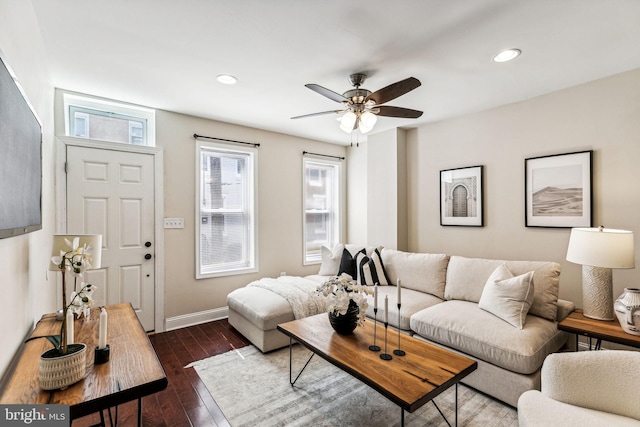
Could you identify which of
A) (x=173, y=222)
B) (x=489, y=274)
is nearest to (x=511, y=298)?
(x=489, y=274)

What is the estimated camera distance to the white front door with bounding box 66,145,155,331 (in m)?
3.09

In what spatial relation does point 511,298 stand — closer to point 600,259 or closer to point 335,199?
point 600,259

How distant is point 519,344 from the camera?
6.78ft

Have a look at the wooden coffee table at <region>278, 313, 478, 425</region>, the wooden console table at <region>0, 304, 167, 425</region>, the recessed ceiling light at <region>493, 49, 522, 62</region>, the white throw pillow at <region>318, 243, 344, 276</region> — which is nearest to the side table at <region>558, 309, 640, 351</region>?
the wooden coffee table at <region>278, 313, 478, 425</region>

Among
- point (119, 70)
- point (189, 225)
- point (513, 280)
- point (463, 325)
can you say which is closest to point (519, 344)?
point (463, 325)

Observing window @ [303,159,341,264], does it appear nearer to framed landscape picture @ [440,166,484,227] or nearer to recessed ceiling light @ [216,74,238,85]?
framed landscape picture @ [440,166,484,227]

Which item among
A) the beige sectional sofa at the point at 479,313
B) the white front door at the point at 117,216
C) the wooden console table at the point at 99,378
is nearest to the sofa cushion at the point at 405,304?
the beige sectional sofa at the point at 479,313

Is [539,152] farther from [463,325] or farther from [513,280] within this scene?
[463,325]

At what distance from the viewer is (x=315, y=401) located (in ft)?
7.14

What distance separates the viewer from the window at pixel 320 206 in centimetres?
494

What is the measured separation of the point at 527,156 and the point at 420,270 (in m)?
1.67

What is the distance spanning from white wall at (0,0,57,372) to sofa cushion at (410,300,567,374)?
2.64 m

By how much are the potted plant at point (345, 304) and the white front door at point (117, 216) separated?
2.41 metres

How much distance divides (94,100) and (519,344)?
177 inches
